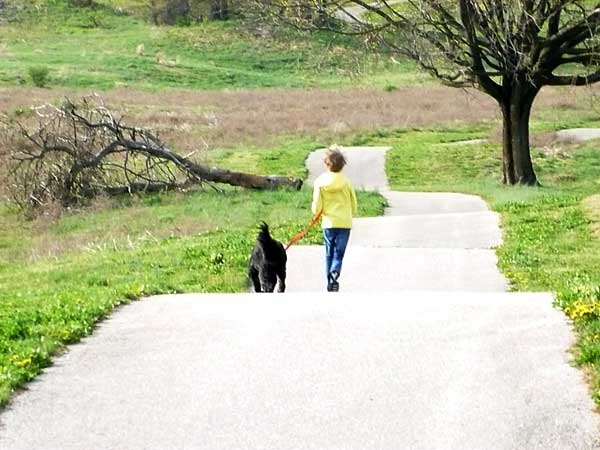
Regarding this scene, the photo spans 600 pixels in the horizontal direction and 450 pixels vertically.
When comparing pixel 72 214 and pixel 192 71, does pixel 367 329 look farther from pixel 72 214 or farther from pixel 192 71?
pixel 192 71

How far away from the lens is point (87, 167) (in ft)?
84.1

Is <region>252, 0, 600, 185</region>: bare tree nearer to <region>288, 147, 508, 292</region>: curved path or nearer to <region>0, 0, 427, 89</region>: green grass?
<region>288, 147, 508, 292</region>: curved path

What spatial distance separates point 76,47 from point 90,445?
70013mm

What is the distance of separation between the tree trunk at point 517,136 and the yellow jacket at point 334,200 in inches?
597

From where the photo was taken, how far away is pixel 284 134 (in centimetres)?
4175

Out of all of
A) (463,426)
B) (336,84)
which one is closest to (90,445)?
(463,426)

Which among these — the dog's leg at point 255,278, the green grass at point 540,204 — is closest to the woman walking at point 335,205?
the dog's leg at point 255,278

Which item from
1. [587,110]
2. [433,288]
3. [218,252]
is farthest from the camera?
[587,110]

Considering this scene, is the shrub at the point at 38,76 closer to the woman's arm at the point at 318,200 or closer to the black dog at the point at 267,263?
the black dog at the point at 267,263

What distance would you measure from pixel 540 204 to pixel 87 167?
35.2 feet

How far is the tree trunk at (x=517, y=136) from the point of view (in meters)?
27.0

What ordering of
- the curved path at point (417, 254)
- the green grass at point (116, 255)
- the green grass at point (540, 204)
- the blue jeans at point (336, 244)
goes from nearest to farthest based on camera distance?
the green grass at point (116, 255) → the green grass at point (540, 204) → the blue jeans at point (336, 244) → the curved path at point (417, 254)

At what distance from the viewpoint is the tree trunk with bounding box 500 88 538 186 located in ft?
88.7

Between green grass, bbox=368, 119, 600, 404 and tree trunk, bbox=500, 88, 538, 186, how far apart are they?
575mm
